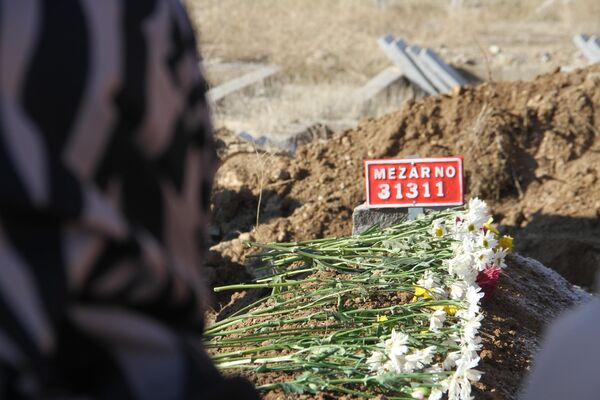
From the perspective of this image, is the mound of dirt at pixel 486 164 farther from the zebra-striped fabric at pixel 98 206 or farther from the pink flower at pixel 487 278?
the zebra-striped fabric at pixel 98 206

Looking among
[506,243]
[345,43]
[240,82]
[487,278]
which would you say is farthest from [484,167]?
[345,43]

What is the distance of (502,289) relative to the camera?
4812mm

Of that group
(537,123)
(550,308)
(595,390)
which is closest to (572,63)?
(537,123)

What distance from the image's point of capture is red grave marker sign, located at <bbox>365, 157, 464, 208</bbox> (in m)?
4.86

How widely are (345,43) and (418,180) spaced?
12.5 meters

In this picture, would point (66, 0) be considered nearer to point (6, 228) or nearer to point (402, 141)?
point (6, 228)

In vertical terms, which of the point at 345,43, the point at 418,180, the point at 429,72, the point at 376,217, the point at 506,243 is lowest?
the point at 506,243

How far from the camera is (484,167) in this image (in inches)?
321

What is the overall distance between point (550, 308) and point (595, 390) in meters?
4.15

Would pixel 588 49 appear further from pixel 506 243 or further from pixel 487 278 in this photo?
pixel 487 278

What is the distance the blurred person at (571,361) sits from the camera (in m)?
1.01

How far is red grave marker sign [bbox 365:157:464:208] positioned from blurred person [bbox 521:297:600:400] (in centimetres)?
376

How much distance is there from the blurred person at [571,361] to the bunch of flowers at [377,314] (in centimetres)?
193

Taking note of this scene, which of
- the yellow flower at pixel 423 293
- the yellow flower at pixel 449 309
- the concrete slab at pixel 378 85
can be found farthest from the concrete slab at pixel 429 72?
the yellow flower at pixel 449 309
